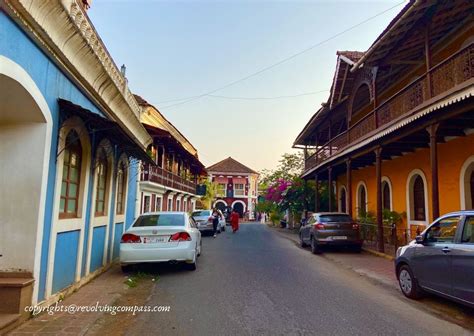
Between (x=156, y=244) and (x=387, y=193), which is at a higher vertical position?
(x=387, y=193)

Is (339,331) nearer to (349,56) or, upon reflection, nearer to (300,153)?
(349,56)

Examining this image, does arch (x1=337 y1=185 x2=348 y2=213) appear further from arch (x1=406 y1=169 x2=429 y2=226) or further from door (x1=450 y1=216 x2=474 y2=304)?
door (x1=450 y1=216 x2=474 y2=304)

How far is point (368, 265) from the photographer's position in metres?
9.87

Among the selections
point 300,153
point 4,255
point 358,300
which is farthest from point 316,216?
point 300,153

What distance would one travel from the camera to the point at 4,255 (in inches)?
191

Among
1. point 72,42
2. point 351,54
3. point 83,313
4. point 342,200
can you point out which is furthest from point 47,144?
point 342,200

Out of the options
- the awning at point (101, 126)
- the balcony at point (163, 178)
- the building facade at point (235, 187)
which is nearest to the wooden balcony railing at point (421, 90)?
the awning at point (101, 126)

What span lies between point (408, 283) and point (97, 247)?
21.2 feet

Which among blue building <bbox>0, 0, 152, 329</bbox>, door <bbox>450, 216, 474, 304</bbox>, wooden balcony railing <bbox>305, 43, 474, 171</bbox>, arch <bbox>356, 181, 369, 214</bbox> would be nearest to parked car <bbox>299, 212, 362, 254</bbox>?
wooden balcony railing <bbox>305, 43, 474, 171</bbox>

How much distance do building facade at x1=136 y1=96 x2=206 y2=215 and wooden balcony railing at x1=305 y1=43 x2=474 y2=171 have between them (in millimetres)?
8550

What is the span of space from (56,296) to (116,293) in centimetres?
110

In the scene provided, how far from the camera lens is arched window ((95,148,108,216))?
8.27 metres

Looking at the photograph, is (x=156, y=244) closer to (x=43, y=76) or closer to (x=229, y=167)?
(x=43, y=76)

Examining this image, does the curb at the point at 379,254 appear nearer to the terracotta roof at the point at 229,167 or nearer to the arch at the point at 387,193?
the arch at the point at 387,193
